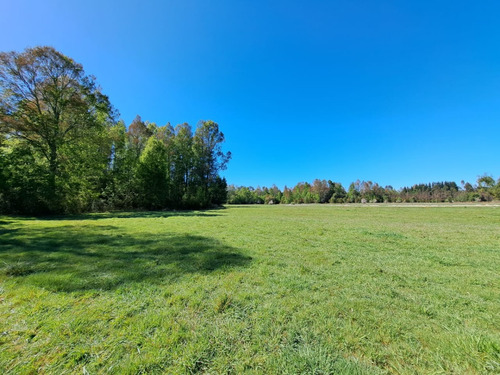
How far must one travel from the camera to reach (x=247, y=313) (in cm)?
256

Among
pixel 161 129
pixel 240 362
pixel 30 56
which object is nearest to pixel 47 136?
pixel 30 56

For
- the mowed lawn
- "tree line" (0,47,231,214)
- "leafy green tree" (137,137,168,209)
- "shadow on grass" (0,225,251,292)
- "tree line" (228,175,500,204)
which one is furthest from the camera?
"tree line" (228,175,500,204)

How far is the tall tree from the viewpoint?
15.1m

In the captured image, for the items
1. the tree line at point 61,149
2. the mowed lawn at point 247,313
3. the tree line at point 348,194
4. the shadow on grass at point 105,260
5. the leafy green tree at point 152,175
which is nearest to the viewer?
the mowed lawn at point 247,313

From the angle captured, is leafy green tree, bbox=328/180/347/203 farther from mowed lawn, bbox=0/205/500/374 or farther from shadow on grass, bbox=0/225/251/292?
shadow on grass, bbox=0/225/251/292

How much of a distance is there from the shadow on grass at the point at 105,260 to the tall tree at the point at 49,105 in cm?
1339

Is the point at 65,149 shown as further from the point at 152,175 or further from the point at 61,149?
the point at 152,175

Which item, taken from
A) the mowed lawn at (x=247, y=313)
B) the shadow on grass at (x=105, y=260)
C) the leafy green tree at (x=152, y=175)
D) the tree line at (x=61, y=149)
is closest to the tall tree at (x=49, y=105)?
the tree line at (x=61, y=149)

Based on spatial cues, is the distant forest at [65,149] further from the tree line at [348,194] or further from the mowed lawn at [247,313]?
the tree line at [348,194]

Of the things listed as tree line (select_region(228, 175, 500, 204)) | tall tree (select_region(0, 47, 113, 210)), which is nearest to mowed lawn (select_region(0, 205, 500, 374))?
tall tree (select_region(0, 47, 113, 210))

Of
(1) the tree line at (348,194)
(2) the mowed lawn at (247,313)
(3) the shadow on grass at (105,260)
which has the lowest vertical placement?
(2) the mowed lawn at (247,313)

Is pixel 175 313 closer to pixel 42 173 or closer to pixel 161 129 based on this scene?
pixel 42 173

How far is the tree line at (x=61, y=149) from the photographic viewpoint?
1430cm

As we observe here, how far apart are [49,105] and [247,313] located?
2495 centimetres
